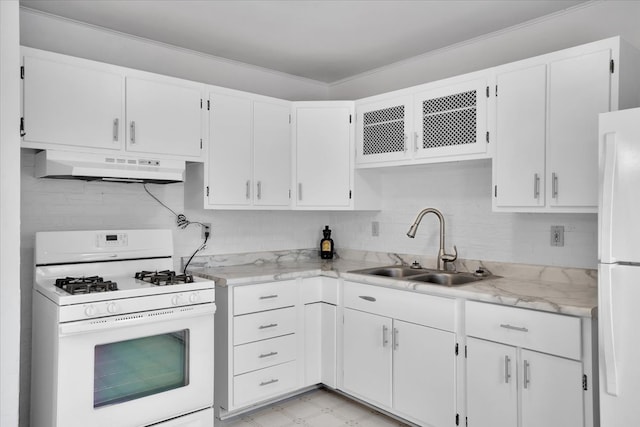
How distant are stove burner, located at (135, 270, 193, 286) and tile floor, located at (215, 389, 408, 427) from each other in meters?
1.02

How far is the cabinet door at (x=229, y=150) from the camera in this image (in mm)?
3133

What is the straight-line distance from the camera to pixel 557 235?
2740mm

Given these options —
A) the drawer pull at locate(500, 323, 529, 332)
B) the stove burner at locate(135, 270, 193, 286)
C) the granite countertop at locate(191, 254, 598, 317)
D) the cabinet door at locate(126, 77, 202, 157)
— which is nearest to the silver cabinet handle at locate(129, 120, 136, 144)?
the cabinet door at locate(126, 77, 202, 157)

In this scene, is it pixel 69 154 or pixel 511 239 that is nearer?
pixel 69 154

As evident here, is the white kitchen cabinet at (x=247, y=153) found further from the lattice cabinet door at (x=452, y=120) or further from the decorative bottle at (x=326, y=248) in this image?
the lattice cabinet door at (x=452, y=120)

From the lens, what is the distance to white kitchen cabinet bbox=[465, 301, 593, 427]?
2070 mm

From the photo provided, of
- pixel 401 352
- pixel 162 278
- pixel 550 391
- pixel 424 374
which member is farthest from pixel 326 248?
pixel 550 391

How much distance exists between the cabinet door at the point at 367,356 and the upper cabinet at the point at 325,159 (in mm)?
892

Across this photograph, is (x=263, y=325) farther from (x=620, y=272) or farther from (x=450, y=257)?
(x=620, y=272)

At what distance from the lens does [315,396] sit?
338 cm

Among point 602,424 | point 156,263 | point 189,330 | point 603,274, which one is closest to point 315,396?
point 189,330

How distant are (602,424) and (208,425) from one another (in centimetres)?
199

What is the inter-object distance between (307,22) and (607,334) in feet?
7.87

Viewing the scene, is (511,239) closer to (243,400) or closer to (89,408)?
(243,400)
